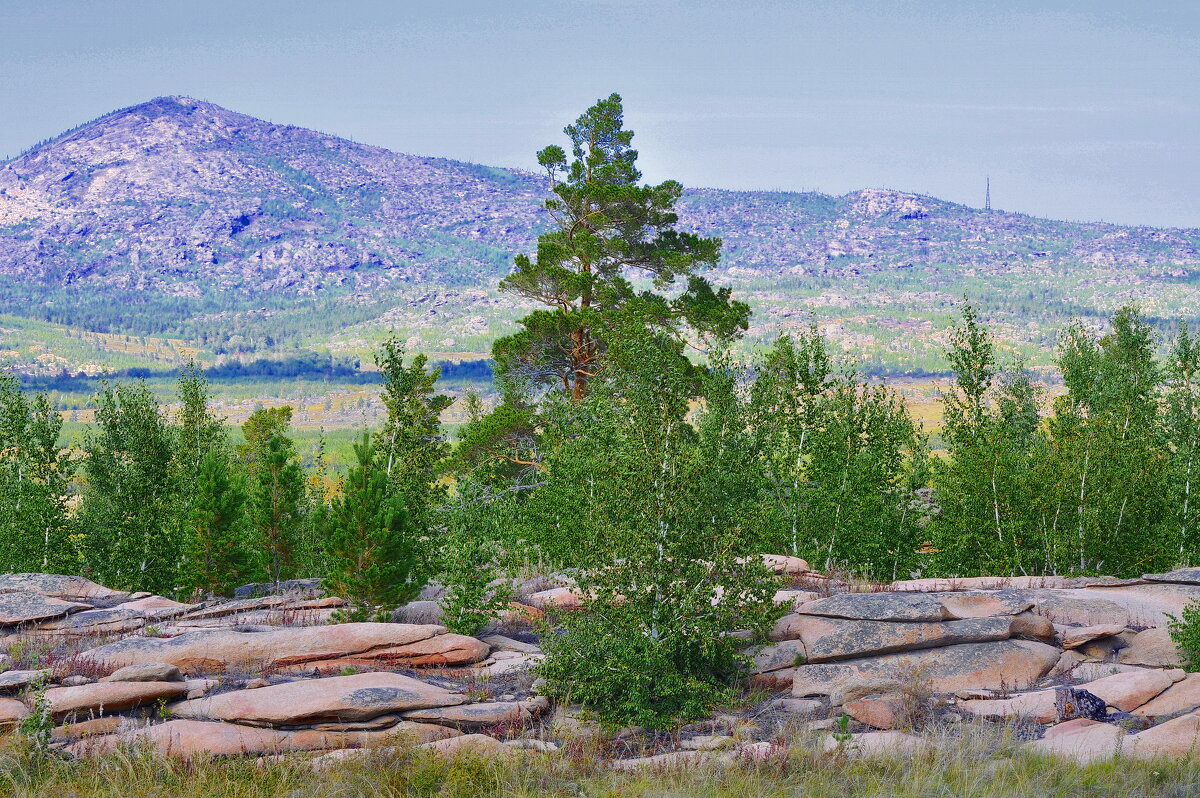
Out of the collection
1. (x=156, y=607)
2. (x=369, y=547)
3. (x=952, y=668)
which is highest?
(x=369, y=547)

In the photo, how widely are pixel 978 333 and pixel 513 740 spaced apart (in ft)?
77.5

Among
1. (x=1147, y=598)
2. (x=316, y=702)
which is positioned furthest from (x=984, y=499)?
(x=316, y=702)

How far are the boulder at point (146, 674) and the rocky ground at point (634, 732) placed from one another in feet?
0.09

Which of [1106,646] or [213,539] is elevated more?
[1106,646]

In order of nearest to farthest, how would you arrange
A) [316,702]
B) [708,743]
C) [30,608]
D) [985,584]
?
[708,743] < [316,702] < [30,608] < [985,584]

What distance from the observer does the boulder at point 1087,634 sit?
658 inches

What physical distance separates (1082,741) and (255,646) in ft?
42.0

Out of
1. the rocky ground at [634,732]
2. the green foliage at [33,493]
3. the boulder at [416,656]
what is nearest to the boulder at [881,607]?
the rocky ground at [634,732]

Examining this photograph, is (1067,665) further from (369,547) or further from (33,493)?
(33,493)

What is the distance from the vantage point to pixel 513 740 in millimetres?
13148

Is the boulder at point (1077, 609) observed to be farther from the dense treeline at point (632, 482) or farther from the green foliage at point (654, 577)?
the green foliage at point (654, 577)

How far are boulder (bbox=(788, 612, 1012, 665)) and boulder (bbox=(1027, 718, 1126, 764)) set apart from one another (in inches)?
131

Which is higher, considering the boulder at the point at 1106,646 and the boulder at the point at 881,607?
the boulder at the point at 881,607

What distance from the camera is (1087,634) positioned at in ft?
54.9
